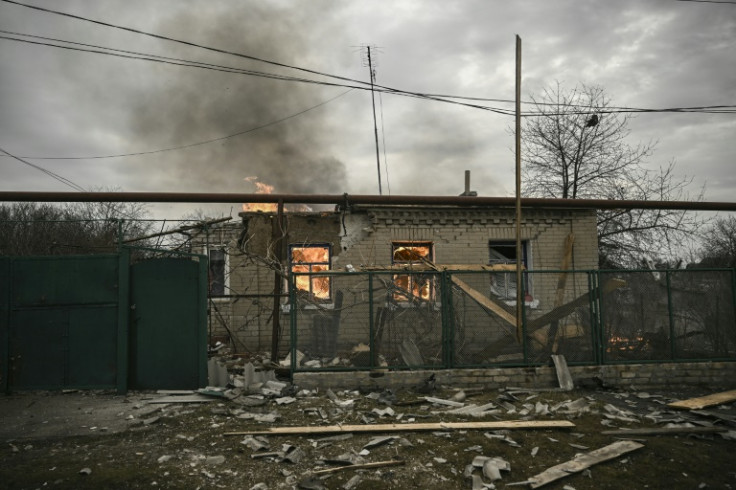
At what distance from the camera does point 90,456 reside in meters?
4.89

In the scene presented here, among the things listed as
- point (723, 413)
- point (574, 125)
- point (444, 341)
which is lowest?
point (723, 413)

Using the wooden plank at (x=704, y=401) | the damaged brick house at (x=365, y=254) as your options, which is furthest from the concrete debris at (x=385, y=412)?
the wooden plank at (x=704, y=401)

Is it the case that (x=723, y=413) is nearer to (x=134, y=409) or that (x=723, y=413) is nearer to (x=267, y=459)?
(x=267, y=459)

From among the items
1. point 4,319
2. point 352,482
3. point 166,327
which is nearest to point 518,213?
point 352,482

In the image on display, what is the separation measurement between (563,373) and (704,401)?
6.81 ft

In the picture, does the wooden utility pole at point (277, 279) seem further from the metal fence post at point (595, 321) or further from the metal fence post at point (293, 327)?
the metal fence post at point (595, 321)

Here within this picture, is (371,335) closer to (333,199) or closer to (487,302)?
(487,302)

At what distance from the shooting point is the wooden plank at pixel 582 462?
4.34m

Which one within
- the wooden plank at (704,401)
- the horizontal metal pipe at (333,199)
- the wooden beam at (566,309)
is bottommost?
the wooden plank at (704,401)

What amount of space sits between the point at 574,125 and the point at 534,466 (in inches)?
639


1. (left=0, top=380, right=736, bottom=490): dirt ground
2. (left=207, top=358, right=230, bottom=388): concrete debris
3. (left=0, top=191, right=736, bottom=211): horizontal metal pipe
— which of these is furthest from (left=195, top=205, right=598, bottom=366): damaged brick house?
(left=0, top=380, right=736, bottom=490): dirt ground

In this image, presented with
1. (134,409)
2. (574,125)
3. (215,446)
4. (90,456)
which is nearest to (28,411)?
(134,409)

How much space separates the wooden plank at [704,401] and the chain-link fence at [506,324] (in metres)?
1.07

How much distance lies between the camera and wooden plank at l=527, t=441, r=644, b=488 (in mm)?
4336
